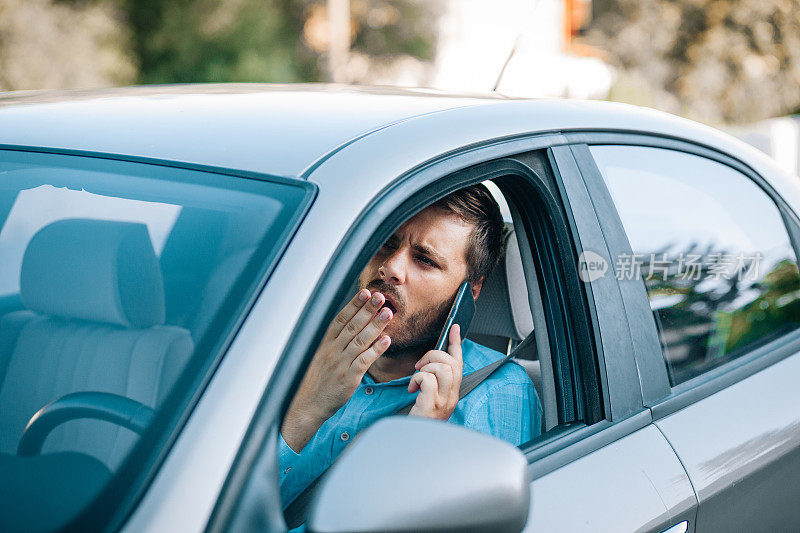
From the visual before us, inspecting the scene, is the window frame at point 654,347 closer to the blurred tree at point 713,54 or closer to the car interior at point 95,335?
the car interior at point 95,335

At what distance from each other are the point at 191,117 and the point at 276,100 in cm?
20

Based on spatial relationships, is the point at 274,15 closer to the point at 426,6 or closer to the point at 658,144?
the point at 426,6

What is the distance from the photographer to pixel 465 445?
1.04m

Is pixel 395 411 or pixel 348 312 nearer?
pixel 348 312

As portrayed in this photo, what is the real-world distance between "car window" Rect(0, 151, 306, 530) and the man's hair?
754mm

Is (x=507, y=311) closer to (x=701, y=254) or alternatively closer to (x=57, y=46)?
(x=701, y=254)

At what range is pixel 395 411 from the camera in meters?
1.81

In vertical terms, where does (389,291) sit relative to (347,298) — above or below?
above

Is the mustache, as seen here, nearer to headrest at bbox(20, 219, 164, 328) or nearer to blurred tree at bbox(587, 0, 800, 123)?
headrest at bbox(20, 219, 164, 328)

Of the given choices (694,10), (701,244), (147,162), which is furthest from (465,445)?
(694,10)

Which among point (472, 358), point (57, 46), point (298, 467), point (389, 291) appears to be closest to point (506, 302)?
point (472, 358)

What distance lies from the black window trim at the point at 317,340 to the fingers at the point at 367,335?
0.28m

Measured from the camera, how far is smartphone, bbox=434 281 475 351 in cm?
178

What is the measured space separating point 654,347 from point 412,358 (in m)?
0.58
